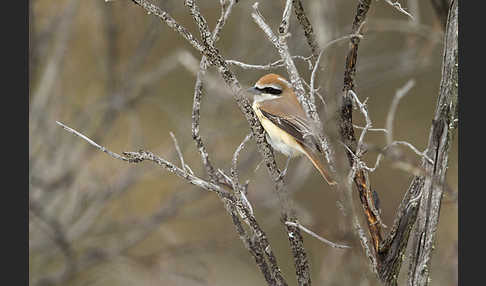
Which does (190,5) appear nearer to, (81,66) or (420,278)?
(420,278)

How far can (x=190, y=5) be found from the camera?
2102mm

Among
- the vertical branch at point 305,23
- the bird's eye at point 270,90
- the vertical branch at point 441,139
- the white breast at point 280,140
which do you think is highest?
the bird's eye at point 270,90

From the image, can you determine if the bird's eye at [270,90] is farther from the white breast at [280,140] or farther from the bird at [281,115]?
the white breast at [280,140]

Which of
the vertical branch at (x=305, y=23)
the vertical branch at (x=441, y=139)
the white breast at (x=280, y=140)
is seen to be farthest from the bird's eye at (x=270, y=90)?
the vertical branch at (x=441, y=139)

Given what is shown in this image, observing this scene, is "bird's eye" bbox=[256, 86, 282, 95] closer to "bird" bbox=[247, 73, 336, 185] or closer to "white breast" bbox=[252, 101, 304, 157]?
"bird" bbox=[247, 73, 336, 185]

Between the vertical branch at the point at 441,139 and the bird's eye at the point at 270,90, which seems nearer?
the vertical branch at the point at 441,139

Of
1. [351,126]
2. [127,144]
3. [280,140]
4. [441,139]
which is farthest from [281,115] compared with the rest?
[441,139]

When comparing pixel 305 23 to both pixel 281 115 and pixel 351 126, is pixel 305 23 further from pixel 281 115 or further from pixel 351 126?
pixel 281 115

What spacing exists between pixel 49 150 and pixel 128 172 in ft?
1.95

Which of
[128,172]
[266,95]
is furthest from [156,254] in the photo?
[266,95]

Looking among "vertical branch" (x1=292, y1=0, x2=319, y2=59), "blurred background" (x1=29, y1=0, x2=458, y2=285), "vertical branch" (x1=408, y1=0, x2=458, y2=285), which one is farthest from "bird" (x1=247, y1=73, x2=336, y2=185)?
"vertical branch" (x1=408, y1=0, x2=458, y2=285)

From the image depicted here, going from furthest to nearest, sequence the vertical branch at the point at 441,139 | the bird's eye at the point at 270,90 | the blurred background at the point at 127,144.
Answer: the blurred background at the point at 127,144
the bird's eye at the point at 270,90
the vertical branch at the point at 441,139

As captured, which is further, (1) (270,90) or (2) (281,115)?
(2) (281,115)

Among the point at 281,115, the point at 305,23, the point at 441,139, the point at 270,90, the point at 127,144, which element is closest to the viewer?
the point at 441,139
